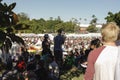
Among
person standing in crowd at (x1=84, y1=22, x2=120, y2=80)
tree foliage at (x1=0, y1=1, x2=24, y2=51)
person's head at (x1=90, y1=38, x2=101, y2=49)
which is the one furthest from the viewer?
person's head at (x1=90, y1=38, x2=101, y2=49)

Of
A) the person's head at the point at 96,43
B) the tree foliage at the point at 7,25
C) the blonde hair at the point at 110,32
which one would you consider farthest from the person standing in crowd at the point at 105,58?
the person's head at the point at 96,43

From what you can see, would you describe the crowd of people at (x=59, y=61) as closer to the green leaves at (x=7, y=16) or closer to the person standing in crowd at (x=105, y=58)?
the person standing in crowd at (x=105, y=58)

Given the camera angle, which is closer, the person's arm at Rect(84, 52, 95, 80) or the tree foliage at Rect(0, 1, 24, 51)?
the person's arm at Rect(84, 52, 95, 80)

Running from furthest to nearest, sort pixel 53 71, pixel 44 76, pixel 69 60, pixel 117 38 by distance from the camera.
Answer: pixel 69 60, pixel 53 71, pixel 44 76, pixel 117 38

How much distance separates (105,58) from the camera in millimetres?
4059

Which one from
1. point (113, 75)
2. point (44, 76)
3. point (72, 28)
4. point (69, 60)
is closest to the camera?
point (113, 75)

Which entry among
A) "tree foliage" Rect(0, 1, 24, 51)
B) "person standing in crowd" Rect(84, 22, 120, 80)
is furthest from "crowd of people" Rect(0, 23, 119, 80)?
"tree foliage" Rect(0, 1, 24, 51)

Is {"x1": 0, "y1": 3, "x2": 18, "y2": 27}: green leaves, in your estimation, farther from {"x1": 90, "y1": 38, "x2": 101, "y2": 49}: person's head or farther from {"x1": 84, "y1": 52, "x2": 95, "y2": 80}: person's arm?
{"x1": 90, "y1": 38, "x2": 101, "y2": 49}: person's head

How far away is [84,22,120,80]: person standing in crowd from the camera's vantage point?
4.05m

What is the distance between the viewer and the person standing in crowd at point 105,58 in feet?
13.3

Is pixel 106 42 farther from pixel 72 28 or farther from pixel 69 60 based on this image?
pixel 72 28

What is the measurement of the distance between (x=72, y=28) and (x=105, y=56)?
114 m

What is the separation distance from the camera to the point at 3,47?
476 centimetres

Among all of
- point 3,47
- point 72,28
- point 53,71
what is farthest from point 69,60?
point 72,28
